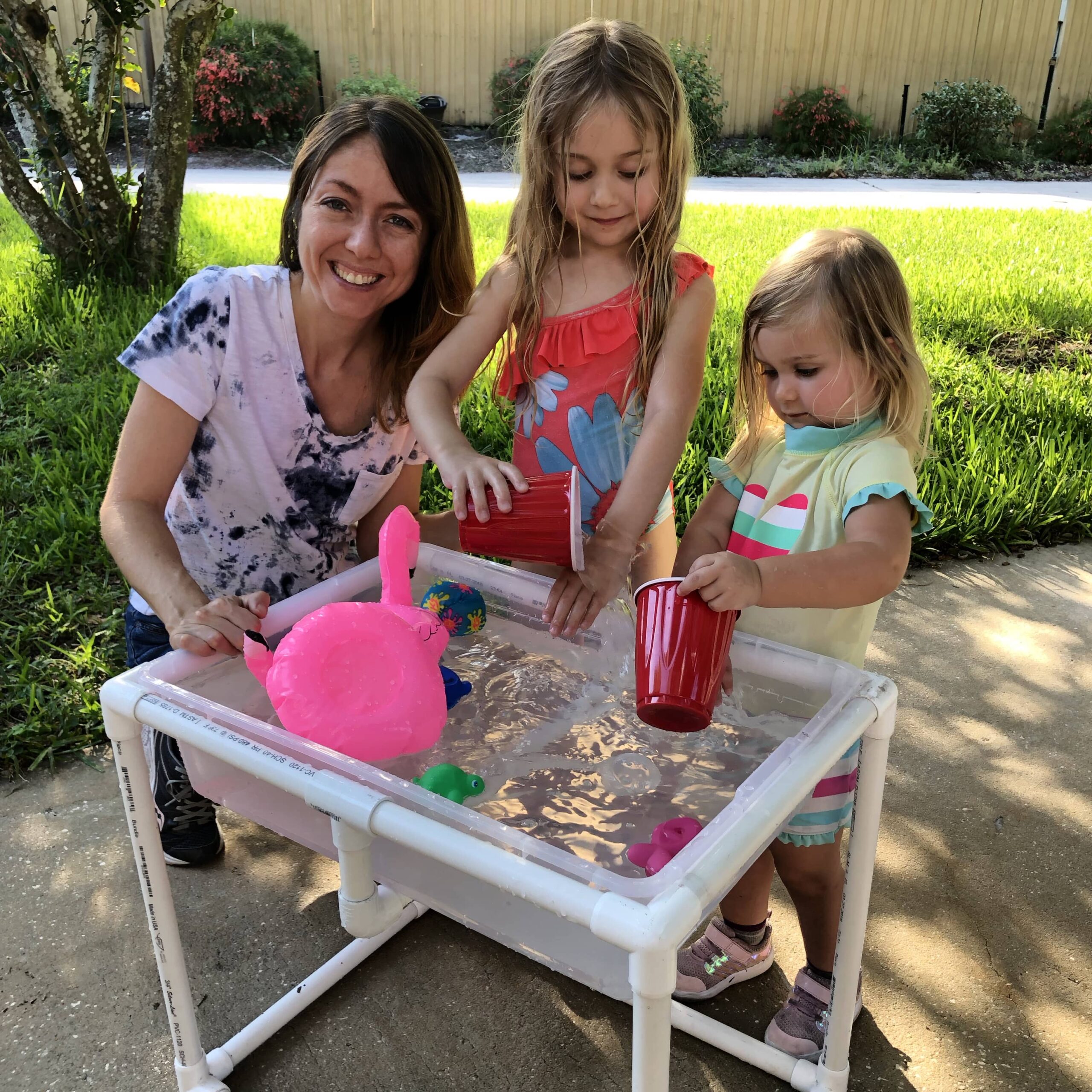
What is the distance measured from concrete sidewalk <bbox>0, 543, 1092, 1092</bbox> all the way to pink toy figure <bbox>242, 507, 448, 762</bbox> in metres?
0.72

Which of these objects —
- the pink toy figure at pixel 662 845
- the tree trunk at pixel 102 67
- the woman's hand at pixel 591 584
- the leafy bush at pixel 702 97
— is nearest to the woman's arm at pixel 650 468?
the woman's hand at pixel 591 584

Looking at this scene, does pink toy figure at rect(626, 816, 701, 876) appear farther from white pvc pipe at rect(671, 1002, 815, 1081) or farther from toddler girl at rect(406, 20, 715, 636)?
white pvc pipe at rect(671, 1002, 815, 1081)

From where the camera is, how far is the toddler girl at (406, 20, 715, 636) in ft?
5.45

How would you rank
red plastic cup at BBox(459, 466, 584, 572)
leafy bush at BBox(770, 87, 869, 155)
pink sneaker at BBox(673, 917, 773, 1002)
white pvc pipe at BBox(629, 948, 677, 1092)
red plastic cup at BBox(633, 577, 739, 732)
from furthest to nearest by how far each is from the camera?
leafy bush at BBox(770, 87, 869, 155) < pink sneaker at BBox(673, 917, 773, 1002) < red plastic cup at BBox(459, 466, 584, 572) < red plastic cup at BBox(633, 577, 739, 732) < white pvc pipe at BBox(629, 948, 677, 1092)

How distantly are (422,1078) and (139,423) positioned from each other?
1161mm

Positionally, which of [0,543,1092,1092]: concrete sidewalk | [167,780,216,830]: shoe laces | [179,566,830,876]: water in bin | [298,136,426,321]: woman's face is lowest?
[0,543,1092,1092]: concrete sidewalk

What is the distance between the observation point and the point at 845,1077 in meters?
1.58

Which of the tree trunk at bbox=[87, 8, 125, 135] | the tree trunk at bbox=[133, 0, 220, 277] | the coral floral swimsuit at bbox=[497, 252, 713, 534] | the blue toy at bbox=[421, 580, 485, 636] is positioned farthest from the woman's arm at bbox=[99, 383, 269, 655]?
the tree trunk at bbox=[87, 8, 125, 135]

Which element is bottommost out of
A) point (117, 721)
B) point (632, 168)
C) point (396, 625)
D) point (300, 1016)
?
point (300, 1016)

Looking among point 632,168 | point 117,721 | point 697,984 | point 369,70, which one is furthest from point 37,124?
point 369,70

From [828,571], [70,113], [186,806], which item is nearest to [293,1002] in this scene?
[186,806]

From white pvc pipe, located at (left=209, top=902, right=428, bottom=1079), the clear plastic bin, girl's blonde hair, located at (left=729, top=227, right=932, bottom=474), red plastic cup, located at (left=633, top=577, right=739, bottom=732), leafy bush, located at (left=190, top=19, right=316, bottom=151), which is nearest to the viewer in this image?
the clear plastic bin

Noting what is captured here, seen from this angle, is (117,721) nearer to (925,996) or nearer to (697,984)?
(697,984)

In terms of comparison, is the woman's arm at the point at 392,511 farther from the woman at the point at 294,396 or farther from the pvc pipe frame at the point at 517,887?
the pvc pipe frame at the point at 517,887
